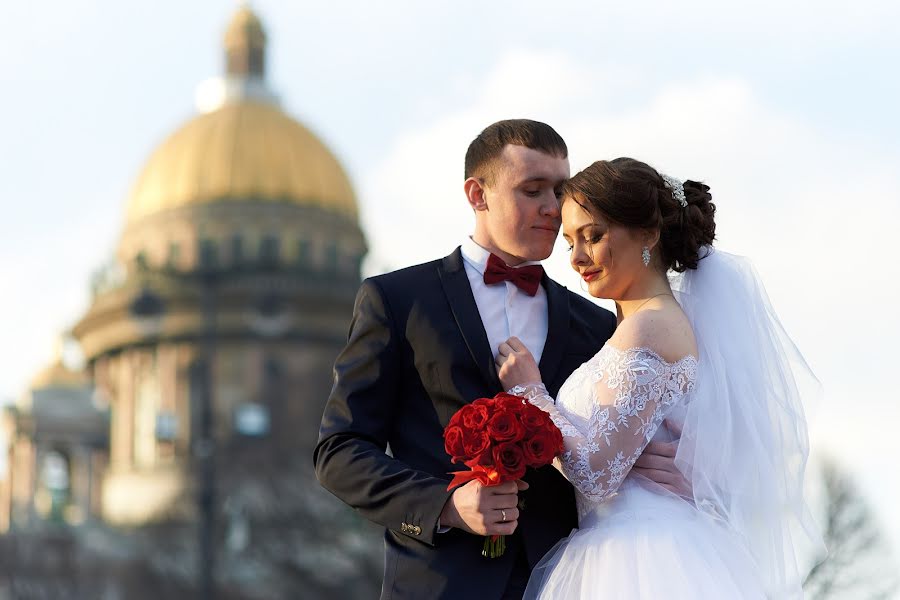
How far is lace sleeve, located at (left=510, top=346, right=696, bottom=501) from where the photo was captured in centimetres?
480

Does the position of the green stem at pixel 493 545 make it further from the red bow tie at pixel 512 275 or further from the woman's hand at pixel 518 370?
the red bow tie at pixel 512 275

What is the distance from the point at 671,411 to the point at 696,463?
0.17 meters

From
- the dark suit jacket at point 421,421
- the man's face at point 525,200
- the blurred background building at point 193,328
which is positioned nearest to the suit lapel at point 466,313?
the dark suit jacket at point 421,421

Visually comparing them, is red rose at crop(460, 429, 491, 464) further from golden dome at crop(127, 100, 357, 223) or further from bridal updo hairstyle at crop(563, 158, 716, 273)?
golden dome at crop(127, 100, 357, 223)

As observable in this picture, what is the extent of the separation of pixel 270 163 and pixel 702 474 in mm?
60480

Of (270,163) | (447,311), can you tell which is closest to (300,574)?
(447,311)

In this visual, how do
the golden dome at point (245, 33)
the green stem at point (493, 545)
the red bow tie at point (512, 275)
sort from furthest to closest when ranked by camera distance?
the golden dome at point (245, 33) → the red bow tie at point (512, 275) → the green stem at point (493, 545)

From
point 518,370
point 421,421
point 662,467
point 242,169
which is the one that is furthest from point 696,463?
point 242,169

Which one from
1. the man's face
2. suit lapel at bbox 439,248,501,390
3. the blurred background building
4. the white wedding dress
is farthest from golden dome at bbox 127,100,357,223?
the white wedding dress

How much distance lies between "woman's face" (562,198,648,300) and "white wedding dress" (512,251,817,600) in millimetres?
208

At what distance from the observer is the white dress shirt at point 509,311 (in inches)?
207

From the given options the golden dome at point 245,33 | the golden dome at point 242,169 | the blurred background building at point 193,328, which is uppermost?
the golden dome at point 245,33

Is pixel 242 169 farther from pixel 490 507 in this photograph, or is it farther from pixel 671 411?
pixel 490 507

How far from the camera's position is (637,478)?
5.02 m
